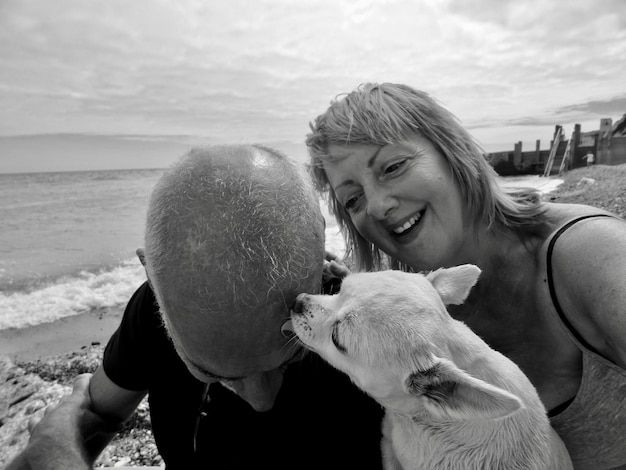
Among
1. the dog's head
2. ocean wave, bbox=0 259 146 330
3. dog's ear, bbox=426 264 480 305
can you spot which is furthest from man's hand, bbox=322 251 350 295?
ocean wave, bbox=0 259 146 330

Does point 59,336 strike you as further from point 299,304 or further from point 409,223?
point 299,304

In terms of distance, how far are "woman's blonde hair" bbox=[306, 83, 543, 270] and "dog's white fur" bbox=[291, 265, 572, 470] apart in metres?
0.79

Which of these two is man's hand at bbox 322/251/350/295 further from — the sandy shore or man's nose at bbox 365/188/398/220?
the sandy shore

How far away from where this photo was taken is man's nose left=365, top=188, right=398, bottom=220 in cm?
233

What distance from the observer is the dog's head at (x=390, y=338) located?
1738mm

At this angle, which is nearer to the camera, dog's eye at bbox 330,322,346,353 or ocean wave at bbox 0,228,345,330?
dog's eye at bbox 330,322,346,353

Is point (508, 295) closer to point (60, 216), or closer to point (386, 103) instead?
point (386, 103)

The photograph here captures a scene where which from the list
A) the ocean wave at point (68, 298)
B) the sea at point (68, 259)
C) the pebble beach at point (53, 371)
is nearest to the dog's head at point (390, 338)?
the sea at point (68, 259)

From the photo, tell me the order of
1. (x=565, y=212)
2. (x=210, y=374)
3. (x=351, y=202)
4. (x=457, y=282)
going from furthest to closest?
1. (x=351, y=202)
2. (x=565, y=212)
3. (x=457, y=282)
4. (x=210, y=374)

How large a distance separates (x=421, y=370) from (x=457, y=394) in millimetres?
223

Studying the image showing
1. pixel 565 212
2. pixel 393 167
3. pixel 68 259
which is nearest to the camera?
pixel 565 212

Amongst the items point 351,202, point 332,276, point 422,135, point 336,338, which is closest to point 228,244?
point 336,338

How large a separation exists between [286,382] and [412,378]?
52 cm

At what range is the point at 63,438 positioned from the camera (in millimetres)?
1994
